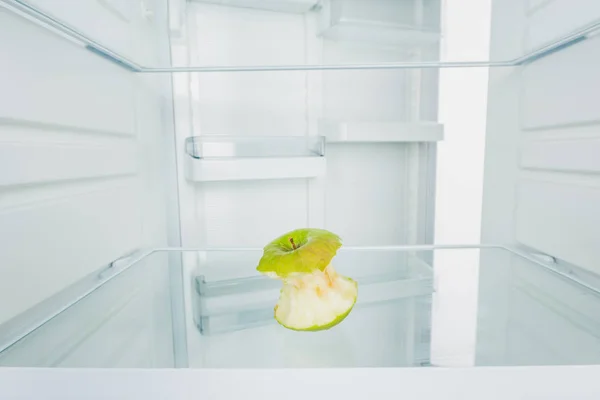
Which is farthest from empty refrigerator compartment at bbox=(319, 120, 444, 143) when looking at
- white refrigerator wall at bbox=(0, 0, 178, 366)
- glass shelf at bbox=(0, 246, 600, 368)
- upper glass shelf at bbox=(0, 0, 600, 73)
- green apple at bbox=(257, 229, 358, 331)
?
green apple at bbox=(257, 229, 358, 331)

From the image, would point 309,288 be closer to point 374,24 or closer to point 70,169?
point 70,169

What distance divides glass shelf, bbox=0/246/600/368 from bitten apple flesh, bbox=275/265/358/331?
47 millimetres

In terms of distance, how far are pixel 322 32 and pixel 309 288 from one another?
88 centimetres

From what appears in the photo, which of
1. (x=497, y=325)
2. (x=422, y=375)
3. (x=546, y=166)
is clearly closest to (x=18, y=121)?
(x=422, y=375)

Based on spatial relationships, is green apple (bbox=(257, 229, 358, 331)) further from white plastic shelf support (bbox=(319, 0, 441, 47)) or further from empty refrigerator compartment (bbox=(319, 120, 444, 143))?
white plastic shelf support (bbox=(319, 0, 441, 47))

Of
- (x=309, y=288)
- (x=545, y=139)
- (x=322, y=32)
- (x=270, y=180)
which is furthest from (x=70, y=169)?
(x=545, y=139)

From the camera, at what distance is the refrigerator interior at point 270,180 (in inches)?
23.8

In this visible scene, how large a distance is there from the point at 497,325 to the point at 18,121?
2.60ft

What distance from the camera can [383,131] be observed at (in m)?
1.20

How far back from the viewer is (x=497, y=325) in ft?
2.22

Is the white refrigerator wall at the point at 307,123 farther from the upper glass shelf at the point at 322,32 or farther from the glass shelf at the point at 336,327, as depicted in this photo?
the glass shelf at the point at 336,327

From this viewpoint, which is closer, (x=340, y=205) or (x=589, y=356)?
(x=589, y=356)

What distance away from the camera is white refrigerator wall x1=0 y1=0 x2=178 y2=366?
1.90 feet

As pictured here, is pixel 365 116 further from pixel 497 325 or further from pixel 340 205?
pixel 497 325
